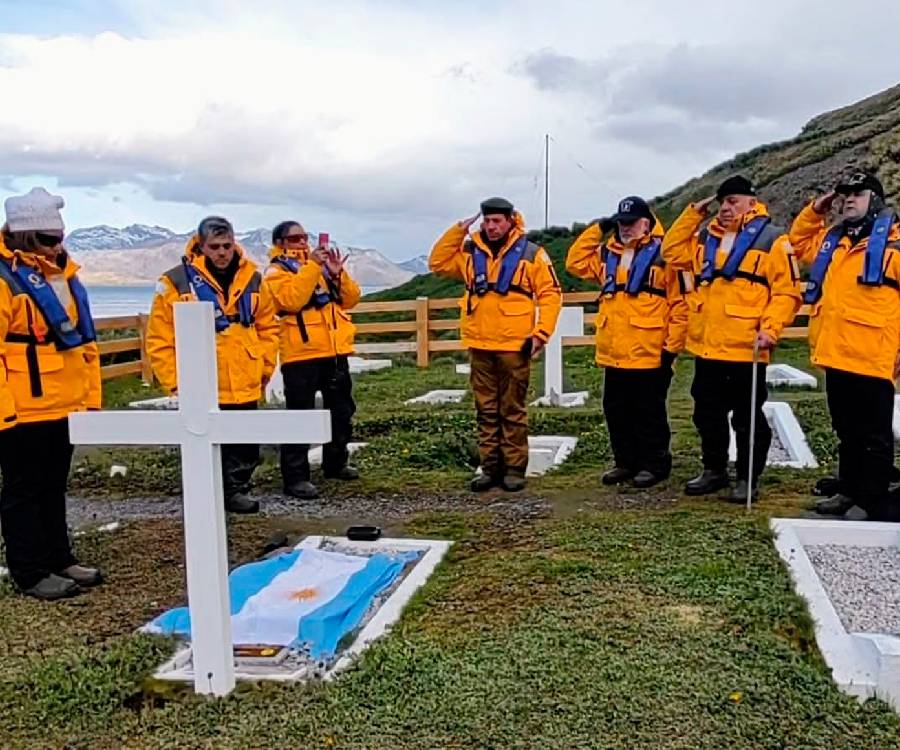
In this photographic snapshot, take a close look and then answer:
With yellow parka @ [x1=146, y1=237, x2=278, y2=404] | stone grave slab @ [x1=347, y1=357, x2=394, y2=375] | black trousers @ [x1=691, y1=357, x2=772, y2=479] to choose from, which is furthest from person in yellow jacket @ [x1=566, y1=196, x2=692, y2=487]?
stone grave slab @ [x1=347, y1=357, x2=394, y2=375]

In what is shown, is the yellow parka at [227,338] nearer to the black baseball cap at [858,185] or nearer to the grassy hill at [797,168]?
the black baseball cap at [858,185]

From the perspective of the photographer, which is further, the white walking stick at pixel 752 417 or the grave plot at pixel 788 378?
the grave plot at pixel 788 378

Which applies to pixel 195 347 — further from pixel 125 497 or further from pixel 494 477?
pixel 125 497

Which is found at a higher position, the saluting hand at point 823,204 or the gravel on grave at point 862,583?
the saluting hand at point 823,204

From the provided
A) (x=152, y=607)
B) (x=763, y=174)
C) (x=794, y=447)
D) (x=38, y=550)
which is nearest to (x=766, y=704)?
(x=152, y=607)

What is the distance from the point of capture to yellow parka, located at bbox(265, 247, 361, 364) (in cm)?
593

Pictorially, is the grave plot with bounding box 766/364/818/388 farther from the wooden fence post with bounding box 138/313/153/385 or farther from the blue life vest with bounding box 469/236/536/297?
the wooden fence post with bounding box 138/313/153/385

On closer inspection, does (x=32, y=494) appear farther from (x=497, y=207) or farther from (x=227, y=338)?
(x=497, y=207)

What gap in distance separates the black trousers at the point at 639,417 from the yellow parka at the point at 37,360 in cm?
330

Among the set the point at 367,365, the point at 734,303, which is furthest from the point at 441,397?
the point at 734,303

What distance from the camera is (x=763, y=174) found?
96.8 ft

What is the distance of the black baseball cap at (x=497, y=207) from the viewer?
5965mm

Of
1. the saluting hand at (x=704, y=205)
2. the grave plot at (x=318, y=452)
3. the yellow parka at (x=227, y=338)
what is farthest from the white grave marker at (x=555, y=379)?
the yellow parka at (x=227, y=338)

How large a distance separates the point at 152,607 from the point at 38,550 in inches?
25.7
